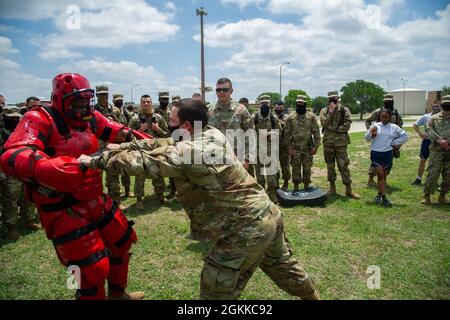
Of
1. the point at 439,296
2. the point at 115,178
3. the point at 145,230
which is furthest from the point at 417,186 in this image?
the point at 115,178

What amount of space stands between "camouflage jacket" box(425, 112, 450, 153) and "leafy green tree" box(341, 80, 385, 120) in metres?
51.0

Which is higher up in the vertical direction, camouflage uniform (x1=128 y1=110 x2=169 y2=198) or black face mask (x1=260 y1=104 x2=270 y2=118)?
black face mask (x1=260 y1=104 x2=270 y2=118)

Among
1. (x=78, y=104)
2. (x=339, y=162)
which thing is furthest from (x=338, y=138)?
(x=78, y=104)

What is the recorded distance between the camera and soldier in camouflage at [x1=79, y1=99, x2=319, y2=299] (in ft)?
7.79

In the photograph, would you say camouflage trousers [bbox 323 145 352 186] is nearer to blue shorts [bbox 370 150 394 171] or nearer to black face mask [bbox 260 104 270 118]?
blue shorts [bbox 370 150 394 171]

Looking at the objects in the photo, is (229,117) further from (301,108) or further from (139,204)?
(139,204)

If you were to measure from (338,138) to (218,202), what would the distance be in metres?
5.82

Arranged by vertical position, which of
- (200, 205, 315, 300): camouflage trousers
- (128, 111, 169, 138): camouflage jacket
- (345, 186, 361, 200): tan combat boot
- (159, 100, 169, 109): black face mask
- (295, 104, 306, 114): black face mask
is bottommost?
(345, 186, 361, 200): tan combat boot

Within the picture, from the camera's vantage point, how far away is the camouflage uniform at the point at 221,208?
2.35 metres

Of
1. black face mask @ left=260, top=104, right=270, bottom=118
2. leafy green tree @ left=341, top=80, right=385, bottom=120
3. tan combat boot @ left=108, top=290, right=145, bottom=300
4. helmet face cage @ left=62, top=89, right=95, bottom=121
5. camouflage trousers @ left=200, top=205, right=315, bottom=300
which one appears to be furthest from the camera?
leafy green tree @ left=341, top=80, right=385, bottom=120

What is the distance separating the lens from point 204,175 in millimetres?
2393

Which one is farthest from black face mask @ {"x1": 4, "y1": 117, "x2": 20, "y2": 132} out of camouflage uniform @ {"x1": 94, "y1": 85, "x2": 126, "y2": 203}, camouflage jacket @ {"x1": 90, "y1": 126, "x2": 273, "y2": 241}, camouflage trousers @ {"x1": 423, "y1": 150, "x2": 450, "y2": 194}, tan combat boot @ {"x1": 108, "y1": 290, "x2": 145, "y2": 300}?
camouflage trousers @ {"x1": 423, "y1": 150, "x2": 450, "y2": 194}

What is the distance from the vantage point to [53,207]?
9.37 feet

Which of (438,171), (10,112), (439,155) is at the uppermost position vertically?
(10,112)
